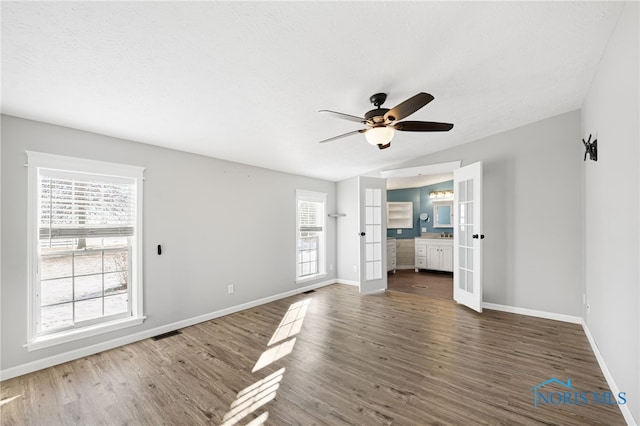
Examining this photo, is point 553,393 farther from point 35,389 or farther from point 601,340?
point 35,389

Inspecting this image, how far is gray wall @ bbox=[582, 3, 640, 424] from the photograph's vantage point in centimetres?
168

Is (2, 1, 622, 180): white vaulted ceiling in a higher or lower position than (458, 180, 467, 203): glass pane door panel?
higher

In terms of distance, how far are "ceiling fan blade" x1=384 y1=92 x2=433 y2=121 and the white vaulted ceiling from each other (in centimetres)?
34

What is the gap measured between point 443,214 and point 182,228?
6.68 m

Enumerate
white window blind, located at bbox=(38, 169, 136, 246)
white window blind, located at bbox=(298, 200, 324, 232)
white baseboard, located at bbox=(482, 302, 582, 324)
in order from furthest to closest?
1. white window blind, located at bbox=(298, 200, 324, 232)
2. white baseboard, located at bbox=(482, 302, 582, 324)
3. white window blind, located at bbox=(38, 169, 136, 246)

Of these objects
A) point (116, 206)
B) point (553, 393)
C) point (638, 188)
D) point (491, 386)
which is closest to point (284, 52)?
point (638, 188)

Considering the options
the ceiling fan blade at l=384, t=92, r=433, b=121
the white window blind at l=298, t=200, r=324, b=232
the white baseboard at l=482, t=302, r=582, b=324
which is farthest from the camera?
the white window blind at l=298, t=200, r=324, b=232

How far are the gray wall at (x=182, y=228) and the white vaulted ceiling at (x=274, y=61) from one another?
0.28 meters

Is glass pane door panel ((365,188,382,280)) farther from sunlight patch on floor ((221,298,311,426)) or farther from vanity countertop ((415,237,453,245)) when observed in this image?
vanity countertop ((415,237,453,245))

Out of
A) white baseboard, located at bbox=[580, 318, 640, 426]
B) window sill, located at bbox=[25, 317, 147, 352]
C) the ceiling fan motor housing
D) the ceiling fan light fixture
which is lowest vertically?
white baseboard, located at bbox=[580, 318, 640, 426]

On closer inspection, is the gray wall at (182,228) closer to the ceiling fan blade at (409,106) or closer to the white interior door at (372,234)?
the white interior door at (372,234)

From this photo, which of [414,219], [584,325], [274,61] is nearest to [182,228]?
[274,61]

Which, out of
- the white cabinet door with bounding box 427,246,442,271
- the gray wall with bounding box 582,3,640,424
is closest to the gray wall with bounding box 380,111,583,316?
the gray wall with bounding box 582,3,640,424

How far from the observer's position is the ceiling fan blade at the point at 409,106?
198cm
